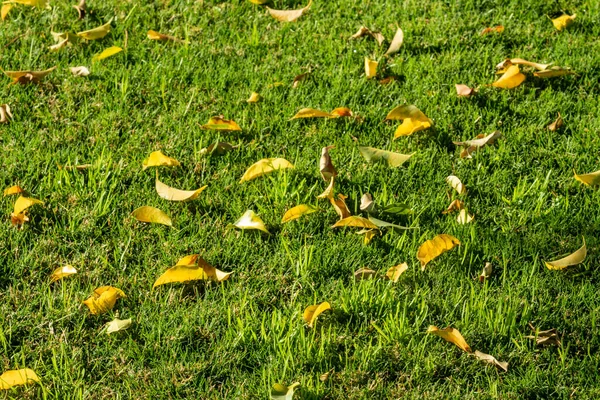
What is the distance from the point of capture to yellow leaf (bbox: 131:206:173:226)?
10.7 feet

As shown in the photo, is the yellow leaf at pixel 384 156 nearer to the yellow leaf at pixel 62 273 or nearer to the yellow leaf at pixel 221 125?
the yellow leaf at pixel 221 125

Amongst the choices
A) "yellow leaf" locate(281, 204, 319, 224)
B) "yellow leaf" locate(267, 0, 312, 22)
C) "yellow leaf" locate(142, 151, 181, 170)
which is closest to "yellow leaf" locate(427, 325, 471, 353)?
"yellow leaf" locate(281, 204, 319, 224)

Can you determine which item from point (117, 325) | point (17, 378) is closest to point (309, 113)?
point (117, 325)

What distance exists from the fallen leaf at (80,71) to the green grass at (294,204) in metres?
0.05

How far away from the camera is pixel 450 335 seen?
112 inches

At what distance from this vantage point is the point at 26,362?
2.75 metres

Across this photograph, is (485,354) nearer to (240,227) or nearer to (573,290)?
(573,290)

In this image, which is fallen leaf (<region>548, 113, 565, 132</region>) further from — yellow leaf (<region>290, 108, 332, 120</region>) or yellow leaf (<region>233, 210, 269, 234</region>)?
yellow leaf (<region>233, 210, 269, 234</region>)

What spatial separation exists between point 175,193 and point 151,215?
16 cm

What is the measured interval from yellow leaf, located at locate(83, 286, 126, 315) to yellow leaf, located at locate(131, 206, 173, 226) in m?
0.39

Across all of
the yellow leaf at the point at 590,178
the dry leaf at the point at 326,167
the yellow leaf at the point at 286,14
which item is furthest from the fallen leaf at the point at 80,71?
the yellow leaf at the point at 590,178

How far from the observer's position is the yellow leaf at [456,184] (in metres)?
3.46

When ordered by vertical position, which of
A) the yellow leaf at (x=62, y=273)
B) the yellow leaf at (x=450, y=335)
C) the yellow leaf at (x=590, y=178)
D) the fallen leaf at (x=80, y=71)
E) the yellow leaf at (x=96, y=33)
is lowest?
the yellow leaf at (x=450, y=335)

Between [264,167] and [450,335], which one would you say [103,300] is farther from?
[450,335]
